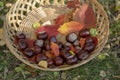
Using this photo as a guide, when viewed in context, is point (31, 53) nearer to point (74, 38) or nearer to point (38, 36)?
point (38, 36)

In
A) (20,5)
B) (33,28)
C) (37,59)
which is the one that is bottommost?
(37,59)

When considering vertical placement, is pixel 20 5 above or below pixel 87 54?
above

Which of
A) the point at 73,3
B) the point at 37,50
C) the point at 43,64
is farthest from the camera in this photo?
the point at 73,3

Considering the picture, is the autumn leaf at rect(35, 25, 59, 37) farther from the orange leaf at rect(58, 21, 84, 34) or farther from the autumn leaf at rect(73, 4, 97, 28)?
the autumn leaf at rect(73, 4, 97, 28)

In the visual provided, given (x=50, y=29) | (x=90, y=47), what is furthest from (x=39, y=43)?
(x=90, y=47)

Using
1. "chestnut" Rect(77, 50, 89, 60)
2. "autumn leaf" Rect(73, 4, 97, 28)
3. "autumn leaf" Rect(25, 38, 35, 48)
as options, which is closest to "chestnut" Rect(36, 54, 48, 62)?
"autumn leaf" Rect(25, 38, 35, 48)

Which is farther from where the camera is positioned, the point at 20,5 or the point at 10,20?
A: the point at 20,5

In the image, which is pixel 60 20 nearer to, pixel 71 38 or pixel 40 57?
pixel 71 38

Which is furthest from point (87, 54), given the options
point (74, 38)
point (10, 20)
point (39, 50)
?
point (10, 20)
